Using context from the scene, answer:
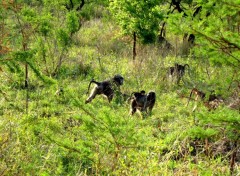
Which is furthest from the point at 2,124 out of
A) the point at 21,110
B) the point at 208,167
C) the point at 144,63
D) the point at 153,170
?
the point at 144,63

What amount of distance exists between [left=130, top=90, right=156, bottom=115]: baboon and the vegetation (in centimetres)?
20

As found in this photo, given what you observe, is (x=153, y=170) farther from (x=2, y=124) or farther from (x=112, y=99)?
(x=112, y=99)

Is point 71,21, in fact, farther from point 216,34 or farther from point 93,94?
point 216,34

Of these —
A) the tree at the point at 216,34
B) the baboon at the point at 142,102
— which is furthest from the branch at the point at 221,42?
the baboon at the point at 142,102

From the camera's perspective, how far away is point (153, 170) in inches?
191

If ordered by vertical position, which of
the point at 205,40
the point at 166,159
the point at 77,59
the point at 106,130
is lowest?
the point at 77,59

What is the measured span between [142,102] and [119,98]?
3.50 ft

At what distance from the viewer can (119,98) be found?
9.36 meters

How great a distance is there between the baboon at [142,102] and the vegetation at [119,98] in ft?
0.66

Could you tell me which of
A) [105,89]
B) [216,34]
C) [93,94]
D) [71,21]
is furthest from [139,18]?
[216,34]

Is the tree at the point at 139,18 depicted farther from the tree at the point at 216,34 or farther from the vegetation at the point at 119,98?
the tree at the point at 216,34

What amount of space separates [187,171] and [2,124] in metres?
2.70

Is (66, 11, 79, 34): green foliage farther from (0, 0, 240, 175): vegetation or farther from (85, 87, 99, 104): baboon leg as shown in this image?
(85, 87, 99, 104): baboon leg

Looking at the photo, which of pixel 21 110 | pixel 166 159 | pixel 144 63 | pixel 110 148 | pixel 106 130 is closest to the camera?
pixel 106 130
